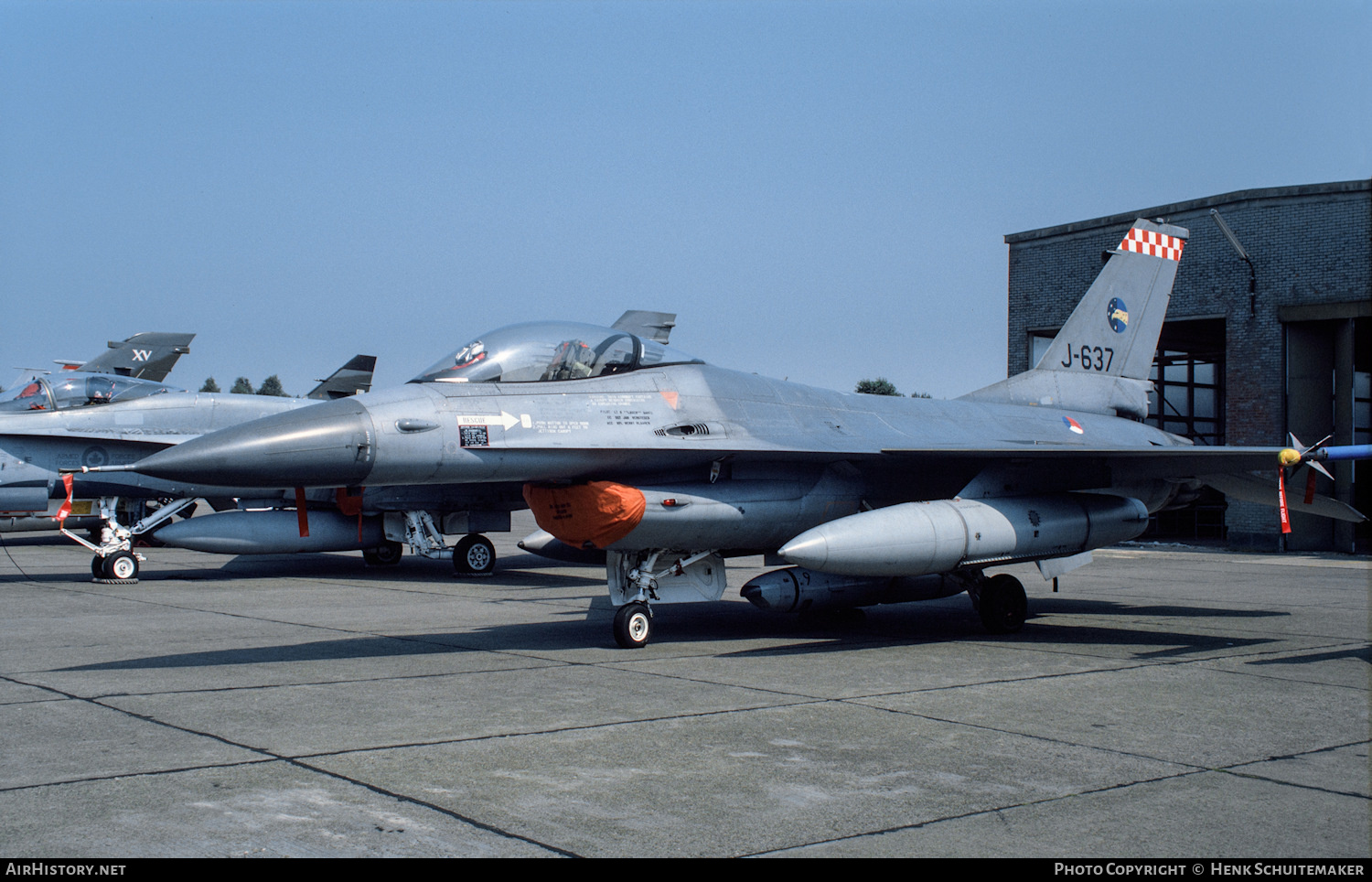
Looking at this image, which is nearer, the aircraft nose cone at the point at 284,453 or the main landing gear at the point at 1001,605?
the aircraft nose cone at the point at 284,453

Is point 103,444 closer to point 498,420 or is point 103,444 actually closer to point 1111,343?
point 498,420

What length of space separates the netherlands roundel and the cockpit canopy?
14.1m

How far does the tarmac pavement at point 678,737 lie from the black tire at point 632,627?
125 millimetres

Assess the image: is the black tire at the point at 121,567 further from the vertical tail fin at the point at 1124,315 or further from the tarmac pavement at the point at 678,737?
the vertical tail fin at the point at 1124,315

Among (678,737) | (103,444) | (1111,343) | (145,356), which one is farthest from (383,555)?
(145,356)

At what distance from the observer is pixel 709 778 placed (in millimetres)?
4770

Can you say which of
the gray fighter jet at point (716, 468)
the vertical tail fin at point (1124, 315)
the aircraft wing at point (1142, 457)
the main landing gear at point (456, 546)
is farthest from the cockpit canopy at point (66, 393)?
the vertical tail fin at point (1124, 315)

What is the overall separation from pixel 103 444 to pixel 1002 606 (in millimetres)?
12921

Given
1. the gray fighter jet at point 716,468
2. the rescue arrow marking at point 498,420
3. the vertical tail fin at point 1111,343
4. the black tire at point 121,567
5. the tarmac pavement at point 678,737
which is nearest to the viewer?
the tarmac pavement at point 678,737

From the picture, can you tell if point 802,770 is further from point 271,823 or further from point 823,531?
point 823,531

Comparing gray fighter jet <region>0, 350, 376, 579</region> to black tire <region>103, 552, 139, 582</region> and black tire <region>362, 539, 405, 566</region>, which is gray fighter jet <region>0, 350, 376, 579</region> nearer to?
black tire <region>103, 552, 139, 582</region>

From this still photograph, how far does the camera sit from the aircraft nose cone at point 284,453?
6.98 metres

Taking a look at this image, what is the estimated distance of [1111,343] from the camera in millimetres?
13477

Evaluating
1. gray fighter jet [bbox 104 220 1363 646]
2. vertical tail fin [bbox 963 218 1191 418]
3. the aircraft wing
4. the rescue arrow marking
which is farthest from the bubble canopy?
vertical tail fin [bbox 963 218 1191 418]
